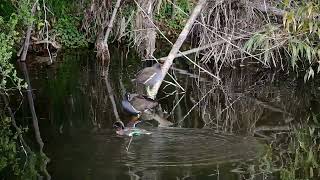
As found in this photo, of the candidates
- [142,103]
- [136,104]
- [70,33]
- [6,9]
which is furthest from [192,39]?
[136,104]

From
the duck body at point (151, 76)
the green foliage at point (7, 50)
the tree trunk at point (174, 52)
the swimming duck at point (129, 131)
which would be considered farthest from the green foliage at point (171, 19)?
the swimming duck at point (129, 131)

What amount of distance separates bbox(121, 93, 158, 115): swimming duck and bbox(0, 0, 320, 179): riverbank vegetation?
1004 millimetres

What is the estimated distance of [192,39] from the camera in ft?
37.6

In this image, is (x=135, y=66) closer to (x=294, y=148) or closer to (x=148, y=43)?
(x=148, y=43)

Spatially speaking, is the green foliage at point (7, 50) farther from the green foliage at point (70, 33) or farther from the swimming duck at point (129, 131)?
the green foliage at point (70, 33)

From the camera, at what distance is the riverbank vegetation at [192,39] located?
621 cm

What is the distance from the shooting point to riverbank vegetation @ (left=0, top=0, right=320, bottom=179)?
6215 millimetres

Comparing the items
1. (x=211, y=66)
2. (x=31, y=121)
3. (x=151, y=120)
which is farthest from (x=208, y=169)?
(x=211, y=66)

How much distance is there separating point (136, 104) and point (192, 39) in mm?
4012

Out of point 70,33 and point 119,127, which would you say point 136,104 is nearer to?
point 119,127

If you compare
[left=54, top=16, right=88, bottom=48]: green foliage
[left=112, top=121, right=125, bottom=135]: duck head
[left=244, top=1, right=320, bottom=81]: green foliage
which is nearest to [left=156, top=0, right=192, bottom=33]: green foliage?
[left=54, top=16, right=88, bottom=48]: green foliage

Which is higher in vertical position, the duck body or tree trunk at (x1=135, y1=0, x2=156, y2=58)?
tree trunk at (x1=135, y1=0, x2=156, y2=58)

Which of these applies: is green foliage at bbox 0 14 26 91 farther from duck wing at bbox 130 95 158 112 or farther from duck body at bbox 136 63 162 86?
duck body at bbox 136 63 162 86

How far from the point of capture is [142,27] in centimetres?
1083
